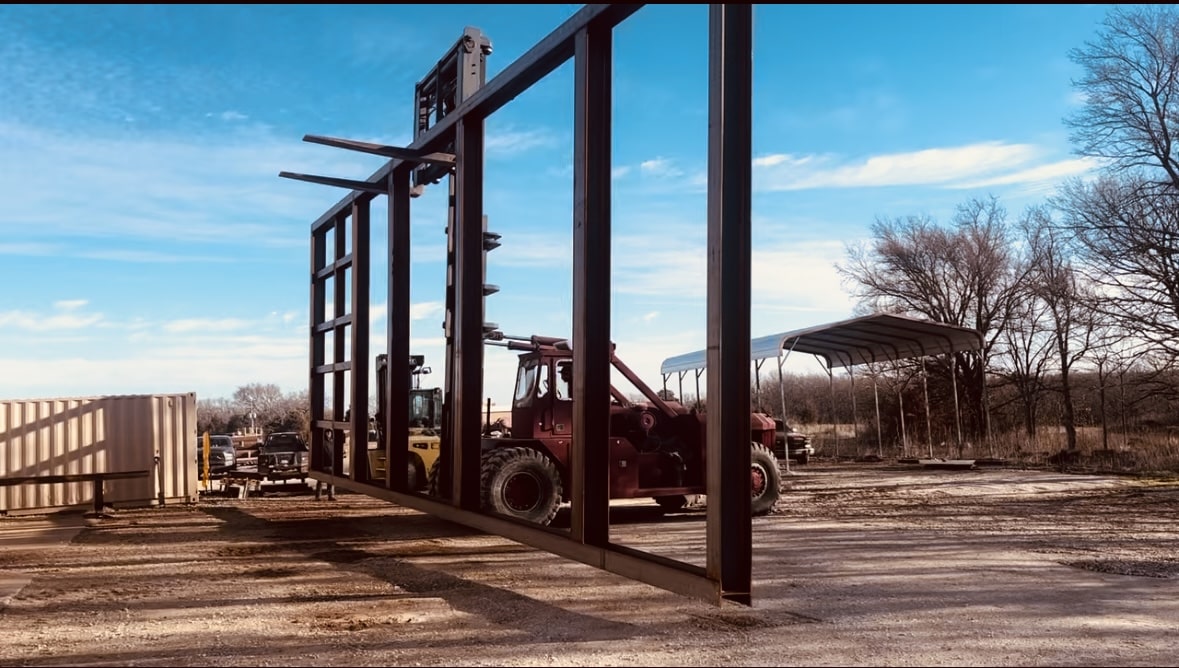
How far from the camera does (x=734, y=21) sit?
16.7 feet

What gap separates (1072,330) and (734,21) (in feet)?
77.3

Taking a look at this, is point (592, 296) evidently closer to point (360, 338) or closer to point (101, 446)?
point (360, 338)

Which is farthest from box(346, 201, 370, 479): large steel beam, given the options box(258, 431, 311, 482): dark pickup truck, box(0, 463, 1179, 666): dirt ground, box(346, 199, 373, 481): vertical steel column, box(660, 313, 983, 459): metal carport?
box(660, 313, 983, 459): metal carport

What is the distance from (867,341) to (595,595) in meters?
15.7

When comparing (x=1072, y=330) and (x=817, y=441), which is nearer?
(x=1072, y=330)

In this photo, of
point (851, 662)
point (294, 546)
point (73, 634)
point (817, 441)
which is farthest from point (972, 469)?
point (73, 634)

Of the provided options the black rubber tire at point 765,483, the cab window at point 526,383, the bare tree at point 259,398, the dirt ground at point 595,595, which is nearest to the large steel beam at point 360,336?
the dirt ground at point 595,595

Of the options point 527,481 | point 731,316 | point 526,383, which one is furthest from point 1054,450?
point 731,316

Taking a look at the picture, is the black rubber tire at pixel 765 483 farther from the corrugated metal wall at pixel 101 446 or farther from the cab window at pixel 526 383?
the corrugated metal wall at pixel 101 446

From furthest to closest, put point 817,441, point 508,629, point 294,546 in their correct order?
point 817,441
point 294,546
point 508,629

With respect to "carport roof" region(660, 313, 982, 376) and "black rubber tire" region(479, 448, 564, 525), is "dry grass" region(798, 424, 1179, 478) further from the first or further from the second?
"black rubber tire" region(479, 448, 564, 525)

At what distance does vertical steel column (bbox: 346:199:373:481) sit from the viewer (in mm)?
9852

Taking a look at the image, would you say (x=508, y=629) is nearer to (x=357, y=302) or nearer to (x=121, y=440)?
(x=357, y=302)

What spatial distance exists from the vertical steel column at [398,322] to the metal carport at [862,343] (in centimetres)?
951
